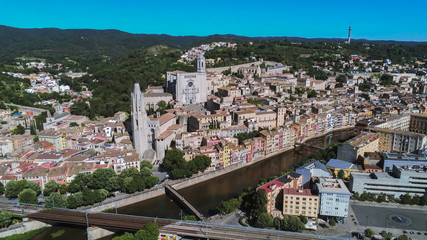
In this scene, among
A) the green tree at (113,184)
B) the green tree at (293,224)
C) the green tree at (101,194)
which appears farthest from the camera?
the green tree at (113,184)

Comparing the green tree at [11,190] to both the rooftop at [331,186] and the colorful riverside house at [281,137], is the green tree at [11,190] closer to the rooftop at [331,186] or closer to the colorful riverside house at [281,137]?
the rooftop at [331,186]

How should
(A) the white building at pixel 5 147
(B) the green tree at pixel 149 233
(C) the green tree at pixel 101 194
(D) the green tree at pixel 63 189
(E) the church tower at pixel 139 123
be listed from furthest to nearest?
(A) the white building at pixel 5 147, (E) the church tower at pixel 139 123, (D) the green tree at pixel 63 189, (C) the green tree at pixel 101 194, (B) the green tree at pixel 149 233

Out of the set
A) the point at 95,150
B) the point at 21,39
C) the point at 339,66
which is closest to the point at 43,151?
the point at 95,150

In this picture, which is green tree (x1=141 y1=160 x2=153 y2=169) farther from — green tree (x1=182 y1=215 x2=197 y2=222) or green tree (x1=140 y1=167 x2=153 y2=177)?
green tree (x1=182 y1=215 x2=197 y2=222)

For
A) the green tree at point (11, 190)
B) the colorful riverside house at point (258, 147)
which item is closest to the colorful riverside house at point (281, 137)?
the colorful riverside house at point (258, 147)

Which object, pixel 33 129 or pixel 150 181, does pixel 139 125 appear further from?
pixel 33 129

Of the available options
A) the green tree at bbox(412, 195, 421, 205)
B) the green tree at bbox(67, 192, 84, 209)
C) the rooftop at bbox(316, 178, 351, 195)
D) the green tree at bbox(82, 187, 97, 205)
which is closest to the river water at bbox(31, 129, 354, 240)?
the green tree at bbox(67, 192, 84, 209)

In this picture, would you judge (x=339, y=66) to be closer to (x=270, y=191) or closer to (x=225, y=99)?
(x=225, y=99)
